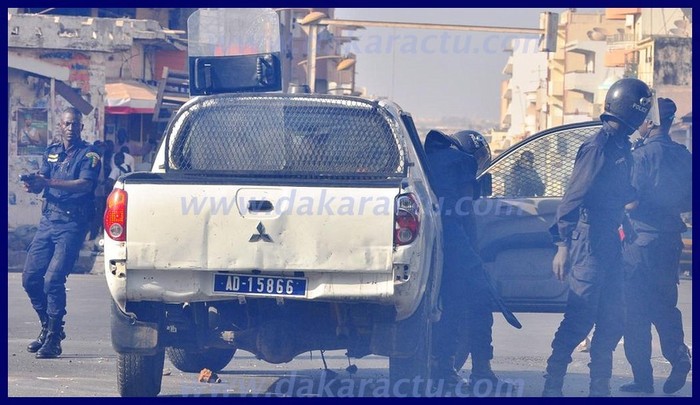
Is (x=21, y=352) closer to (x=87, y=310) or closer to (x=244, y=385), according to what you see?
(x=244, y=385)

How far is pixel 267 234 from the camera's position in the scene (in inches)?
251

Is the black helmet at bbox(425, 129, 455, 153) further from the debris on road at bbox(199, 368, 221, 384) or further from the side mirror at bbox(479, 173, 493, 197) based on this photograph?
the debris on road at bbox(199, 368, 221, 384)

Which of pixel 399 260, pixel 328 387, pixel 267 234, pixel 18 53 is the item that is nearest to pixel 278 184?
pixel 267 234

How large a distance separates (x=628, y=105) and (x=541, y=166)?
153cm

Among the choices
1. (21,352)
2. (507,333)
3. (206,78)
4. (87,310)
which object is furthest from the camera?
(87,310)

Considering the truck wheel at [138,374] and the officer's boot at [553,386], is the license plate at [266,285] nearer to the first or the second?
the truck wheel at [138,374]

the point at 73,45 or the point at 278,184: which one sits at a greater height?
the point at 73,45

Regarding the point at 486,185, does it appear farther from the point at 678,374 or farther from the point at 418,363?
the point at 418,363

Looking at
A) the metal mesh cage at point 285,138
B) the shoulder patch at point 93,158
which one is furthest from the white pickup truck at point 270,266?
the shoulder patch at point 93,158

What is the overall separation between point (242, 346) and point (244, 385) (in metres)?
1.57

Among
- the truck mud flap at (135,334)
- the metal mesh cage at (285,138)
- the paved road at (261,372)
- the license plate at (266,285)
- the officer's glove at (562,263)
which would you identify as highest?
the metal mesh cage at (285,138)

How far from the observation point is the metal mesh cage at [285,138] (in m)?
7.42

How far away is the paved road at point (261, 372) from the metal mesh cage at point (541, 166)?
1.31 m

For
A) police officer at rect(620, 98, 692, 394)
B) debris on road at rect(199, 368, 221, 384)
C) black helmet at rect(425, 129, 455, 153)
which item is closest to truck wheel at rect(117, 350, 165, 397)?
debris on road at rect(199, 368, 221, 384)
